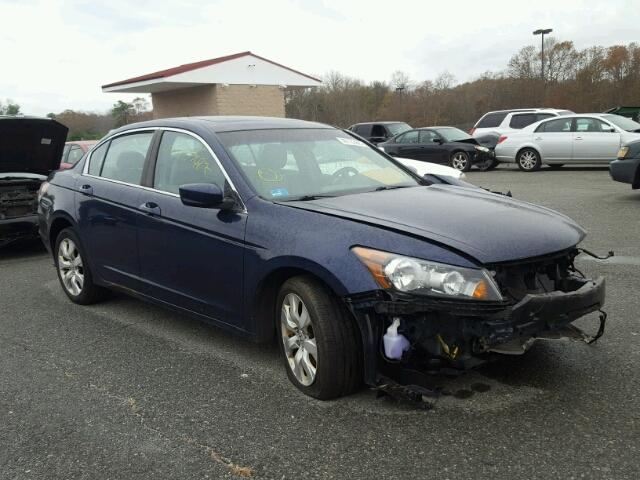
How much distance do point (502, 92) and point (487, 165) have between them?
128ft

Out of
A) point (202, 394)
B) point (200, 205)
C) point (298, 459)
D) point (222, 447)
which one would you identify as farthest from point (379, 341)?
point (200, 205)

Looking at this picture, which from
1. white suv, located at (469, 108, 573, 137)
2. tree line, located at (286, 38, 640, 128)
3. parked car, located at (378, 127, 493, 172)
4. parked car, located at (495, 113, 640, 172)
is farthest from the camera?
tree line, located at (286, 38, 640, 128)

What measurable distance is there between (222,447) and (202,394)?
66cm

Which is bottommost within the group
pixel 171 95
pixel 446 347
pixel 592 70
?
pixel 446 347

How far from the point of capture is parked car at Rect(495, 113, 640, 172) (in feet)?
50.3

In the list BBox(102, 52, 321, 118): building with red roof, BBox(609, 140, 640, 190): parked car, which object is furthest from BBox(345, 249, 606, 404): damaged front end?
BBox(102, 52, 321, 118): building with red roof

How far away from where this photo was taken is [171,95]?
28.2m

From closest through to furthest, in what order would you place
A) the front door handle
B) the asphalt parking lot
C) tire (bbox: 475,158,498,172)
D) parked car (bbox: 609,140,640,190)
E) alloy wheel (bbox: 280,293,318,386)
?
the asphalt parking lot < alloy wheel (bbox: 280,293,318,386) < the front door handle < parked car (bbox: 609,140,640,190) < tire (bbox: 475,158,498,172)

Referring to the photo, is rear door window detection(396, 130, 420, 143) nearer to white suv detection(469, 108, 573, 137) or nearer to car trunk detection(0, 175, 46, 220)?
white suv detection(469, 108, 573, 137)

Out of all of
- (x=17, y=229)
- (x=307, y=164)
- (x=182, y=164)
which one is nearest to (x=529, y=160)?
(x=17, y=229)

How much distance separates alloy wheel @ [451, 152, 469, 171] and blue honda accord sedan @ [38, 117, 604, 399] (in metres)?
13.6

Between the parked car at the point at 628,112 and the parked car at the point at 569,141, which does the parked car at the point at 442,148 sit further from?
the parked car at the point at 628,112

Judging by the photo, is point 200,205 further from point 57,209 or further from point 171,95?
point 171,95

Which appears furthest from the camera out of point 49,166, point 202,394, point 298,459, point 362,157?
point 49,166
